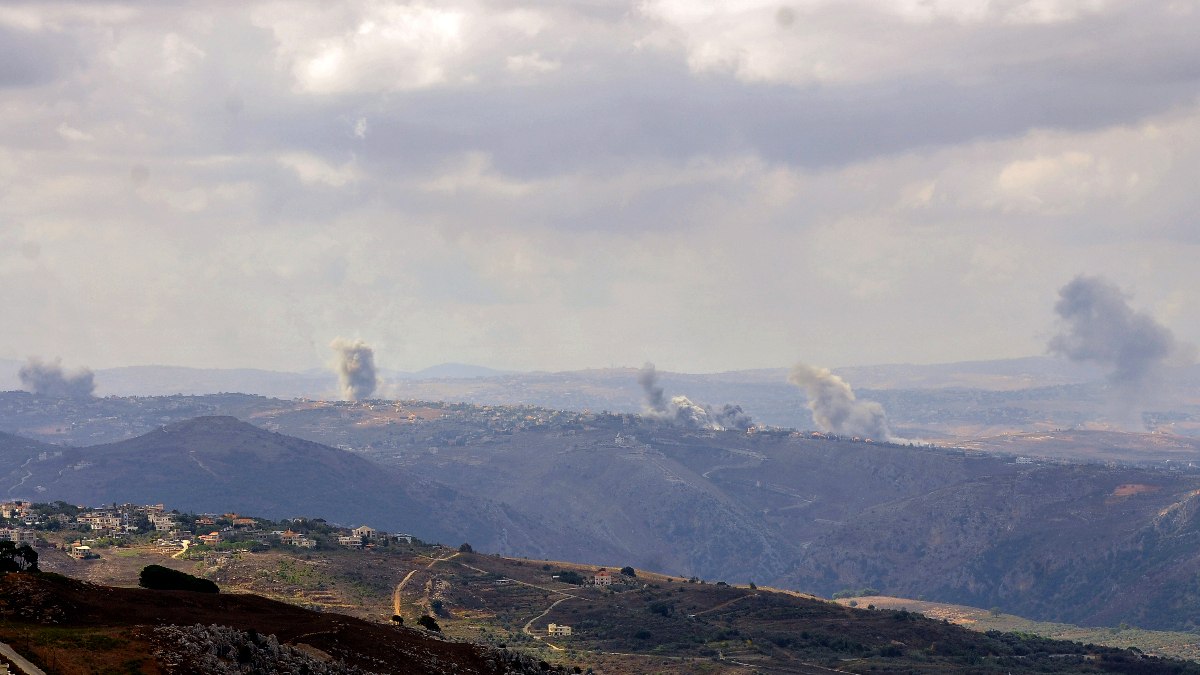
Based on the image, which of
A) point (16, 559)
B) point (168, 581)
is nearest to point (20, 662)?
point (16, 559)

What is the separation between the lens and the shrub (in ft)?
351

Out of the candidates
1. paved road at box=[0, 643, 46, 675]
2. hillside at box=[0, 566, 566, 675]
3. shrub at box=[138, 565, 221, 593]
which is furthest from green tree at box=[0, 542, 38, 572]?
paved road at box=[0, 643, 46, 675]

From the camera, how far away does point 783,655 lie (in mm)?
197250

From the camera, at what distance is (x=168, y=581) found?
108 meters

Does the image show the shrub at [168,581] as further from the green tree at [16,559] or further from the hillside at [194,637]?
the hillside at [194,637]

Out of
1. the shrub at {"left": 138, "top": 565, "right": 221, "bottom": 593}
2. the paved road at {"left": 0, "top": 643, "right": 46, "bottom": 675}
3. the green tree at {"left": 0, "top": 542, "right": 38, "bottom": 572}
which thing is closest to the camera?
the paved road at {"left": 0, "top": 643, "right": 46, "bottom": 675}

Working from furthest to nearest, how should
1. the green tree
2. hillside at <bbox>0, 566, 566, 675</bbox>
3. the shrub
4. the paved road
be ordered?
the shrub < the green tree < hillside at <bbox>0, 566, 566, 675</bbox> < the paved road

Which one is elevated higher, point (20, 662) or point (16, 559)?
point (16, 559)

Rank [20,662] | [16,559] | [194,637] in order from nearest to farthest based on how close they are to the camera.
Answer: [20,662] < [194,637] < [16,559]

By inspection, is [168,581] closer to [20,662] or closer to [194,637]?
[194,637]

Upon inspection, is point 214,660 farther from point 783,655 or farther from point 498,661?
point 783,655

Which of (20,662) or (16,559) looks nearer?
(20,662)

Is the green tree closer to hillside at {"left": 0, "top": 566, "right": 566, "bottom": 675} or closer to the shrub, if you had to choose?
hillside at {"left": 0, "top": 566, "right": 566, "bottom": 675}

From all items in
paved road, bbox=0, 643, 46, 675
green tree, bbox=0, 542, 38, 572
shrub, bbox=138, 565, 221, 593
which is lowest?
shrub, bbox=138, 565, 221, 593
